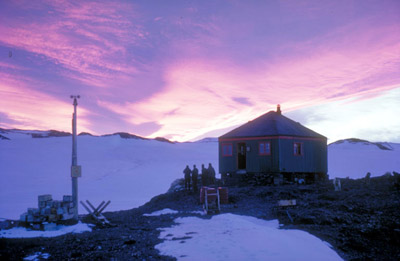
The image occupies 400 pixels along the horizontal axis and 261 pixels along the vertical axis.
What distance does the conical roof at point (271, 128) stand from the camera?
29.4 m

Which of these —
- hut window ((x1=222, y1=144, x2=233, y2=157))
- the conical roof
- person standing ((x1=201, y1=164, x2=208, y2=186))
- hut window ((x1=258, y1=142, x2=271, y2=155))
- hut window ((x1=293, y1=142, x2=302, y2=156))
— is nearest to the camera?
person standing ((x1=201, y1=164, x2=208, y2=186))

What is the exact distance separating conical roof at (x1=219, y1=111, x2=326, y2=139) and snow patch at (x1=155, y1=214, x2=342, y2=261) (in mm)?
15489

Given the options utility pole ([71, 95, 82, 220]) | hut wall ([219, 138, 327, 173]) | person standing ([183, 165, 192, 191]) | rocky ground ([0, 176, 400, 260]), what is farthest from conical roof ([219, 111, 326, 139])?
utility pole ([71, 95, 82, 220])

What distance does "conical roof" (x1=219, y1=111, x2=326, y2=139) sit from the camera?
96.4 ft

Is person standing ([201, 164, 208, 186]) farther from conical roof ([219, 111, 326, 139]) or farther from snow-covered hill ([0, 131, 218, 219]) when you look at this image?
snow-covered hill ([0, 131, 218, 219])

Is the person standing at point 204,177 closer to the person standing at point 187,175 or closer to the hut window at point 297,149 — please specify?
the person standing at point 187,175

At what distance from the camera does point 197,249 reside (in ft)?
36.4

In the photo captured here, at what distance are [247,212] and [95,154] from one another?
4807 cm

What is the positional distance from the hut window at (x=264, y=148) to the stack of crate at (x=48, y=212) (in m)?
16.7

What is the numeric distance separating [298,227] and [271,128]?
1639 centimetres

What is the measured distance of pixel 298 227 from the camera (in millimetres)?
13812

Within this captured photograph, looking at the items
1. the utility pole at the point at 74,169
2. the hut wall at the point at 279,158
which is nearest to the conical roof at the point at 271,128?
the hut wall at the point at 279,158

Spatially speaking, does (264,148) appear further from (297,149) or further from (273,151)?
(297,149)

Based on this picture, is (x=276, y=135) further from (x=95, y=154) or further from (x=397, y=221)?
(x=95, y=154)
